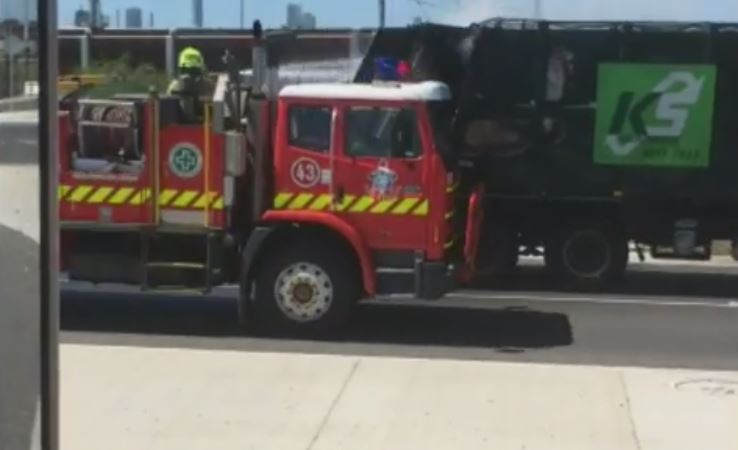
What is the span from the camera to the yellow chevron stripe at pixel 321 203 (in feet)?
40.3

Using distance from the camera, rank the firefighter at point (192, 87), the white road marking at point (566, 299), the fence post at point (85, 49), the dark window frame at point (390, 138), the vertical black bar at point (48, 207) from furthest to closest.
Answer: the fence post at point (85, 49)
the white road marking at point (566, 299)
the firefighter at point (192, 87)
the dark window frame at point (390, 138)
the vertical black bar at point (48, 207)

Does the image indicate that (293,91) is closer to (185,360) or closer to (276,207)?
(276,207)

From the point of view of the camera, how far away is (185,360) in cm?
1049

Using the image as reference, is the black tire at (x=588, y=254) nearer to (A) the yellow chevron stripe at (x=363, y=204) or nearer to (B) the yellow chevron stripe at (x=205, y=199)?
(A) the yellow chevron stripe at (x=363, y=204)

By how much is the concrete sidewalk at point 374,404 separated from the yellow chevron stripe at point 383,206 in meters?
1.81

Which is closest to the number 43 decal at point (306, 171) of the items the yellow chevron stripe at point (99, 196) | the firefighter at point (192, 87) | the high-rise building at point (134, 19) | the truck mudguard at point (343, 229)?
the truck mudguard at point (343, 229)

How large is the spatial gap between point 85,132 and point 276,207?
66.6 inches

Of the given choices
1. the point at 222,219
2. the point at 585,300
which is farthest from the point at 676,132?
the point at 222,219

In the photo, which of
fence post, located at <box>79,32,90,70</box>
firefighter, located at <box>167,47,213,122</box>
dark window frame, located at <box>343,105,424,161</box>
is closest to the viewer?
dark window frame, located at <box>343,105,424,161</box>

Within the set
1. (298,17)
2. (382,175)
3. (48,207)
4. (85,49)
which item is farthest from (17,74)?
(85,49)

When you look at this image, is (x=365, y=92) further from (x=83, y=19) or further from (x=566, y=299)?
(x=83, y=19)

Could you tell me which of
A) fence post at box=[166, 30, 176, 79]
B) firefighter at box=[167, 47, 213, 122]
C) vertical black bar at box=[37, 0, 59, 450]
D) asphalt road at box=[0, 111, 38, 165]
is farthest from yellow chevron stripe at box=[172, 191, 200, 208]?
Answer: fence post at box=[166, 30, 176, 79]

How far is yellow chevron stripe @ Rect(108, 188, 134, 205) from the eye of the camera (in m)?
12.4

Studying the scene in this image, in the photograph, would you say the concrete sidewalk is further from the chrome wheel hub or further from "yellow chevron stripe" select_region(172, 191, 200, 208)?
"yellow chevron stripe" select_region(172, 191, 200, 208)
